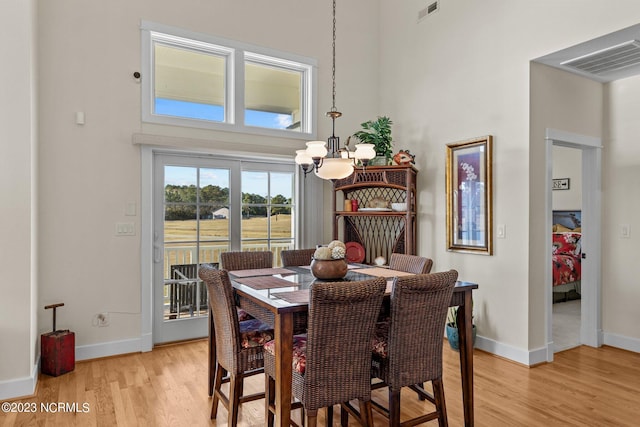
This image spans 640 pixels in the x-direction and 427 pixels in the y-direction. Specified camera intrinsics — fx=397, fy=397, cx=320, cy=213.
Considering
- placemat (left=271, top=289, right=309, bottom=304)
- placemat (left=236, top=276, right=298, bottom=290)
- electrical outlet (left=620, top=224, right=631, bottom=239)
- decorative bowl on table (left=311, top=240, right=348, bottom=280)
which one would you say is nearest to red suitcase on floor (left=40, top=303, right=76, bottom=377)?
placemat (left=236, top=276, right=298, bottom=290)

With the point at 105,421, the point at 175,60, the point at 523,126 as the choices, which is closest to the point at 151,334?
the point at 105,421

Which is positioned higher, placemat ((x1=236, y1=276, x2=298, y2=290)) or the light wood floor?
placemat ((x1=236, y1=276, x2=298, y2=290))

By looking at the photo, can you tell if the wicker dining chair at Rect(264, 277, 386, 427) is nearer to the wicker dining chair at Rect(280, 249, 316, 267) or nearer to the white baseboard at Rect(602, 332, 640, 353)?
the wicker dining chair at Rect(280, 249, 316, 267)

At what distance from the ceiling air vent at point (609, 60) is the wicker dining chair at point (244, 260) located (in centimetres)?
322

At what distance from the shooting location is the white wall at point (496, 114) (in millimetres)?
3428

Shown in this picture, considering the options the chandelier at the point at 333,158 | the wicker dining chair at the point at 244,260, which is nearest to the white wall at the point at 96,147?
the wicker dining chair at the point at 244,260

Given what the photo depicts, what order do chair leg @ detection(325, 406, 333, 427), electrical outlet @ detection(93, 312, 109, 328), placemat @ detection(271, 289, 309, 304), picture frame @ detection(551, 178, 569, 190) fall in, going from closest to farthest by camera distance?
placemat @ detection(271, 289, 309, 304) < chair leg @ detection(325, 406, 333, 427) < electrical outlet @ detection(93, 312, 109, 328) < picture frame @ detection(551, 178, 569, 190)

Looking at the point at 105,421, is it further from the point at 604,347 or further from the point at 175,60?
the point at 604,347

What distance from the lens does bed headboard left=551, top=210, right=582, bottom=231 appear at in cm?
663

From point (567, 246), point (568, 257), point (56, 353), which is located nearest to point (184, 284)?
point (56, 353)

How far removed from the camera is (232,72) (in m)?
4.29

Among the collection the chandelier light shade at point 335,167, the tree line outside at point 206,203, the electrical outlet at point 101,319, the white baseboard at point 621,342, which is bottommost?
the white baseboard at point 621,342

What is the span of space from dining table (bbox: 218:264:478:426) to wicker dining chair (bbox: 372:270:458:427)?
0.18m

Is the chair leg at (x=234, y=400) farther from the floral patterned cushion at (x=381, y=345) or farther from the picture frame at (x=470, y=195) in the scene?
the picture frame at (x=470, y=195)
